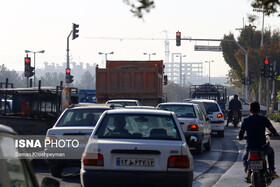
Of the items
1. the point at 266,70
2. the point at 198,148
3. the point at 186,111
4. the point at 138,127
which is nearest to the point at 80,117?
the point at 138,127

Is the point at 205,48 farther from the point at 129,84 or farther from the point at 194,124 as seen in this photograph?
the point at 194,124

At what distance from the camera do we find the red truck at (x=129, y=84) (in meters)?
30.7

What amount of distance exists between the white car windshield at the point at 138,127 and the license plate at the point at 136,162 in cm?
47

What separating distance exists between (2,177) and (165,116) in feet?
19.5

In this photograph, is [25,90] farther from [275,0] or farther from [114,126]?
[275,0]

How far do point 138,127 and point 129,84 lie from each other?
22.0 metres

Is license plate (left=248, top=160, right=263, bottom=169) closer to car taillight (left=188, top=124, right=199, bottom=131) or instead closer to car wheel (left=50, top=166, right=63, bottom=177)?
car wheel (left=50, top=166, right=63, bottom=177)

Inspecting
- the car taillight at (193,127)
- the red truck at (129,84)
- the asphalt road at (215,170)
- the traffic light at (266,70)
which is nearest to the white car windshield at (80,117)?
the asphalt road at (215,170)

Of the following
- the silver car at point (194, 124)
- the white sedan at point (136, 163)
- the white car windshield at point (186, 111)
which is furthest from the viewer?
the white car windshield at point (186, 111)

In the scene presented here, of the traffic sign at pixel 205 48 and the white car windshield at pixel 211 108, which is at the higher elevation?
the traffic sign at pixel 205 48

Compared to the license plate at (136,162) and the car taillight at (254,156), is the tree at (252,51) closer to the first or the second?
the car taillight at (254,156)

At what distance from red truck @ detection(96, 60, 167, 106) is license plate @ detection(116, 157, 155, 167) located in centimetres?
2238

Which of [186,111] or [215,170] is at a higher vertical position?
[186,111]

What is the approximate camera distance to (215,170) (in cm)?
1345
